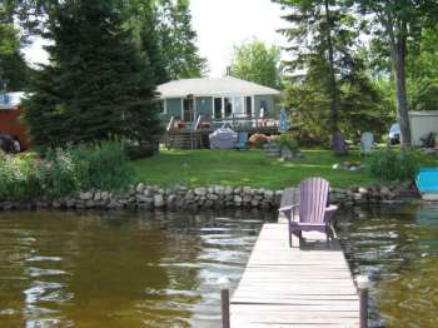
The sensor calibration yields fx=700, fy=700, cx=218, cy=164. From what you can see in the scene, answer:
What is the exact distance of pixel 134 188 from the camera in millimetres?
20766

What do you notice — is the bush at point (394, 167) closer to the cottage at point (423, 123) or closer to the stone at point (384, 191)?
the stone at point (384, 191)

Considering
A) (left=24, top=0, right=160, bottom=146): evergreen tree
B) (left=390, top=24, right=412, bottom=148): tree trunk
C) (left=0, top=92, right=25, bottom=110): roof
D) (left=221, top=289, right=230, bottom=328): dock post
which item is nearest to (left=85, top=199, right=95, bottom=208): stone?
(left=24, top=0, right=160, bottom=146): evergreen tree

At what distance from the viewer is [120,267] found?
1199 centimetres

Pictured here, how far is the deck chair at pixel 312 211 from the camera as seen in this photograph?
36.5ft

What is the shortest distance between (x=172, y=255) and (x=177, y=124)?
73.0ft

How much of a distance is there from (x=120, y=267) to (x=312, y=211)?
3.41 m

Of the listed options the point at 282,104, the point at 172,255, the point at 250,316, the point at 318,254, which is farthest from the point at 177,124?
the point at 250,316

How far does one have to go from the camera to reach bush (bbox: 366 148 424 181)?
20797 mm

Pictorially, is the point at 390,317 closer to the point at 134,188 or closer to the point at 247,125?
the point at 134,188

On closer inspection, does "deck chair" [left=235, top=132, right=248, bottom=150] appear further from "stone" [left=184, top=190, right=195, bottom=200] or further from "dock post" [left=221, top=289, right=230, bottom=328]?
"dock post" [left=221, top=289, right=230, bottom=328]

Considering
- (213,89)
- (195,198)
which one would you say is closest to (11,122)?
(213,89)

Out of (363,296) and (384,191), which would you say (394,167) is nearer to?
(384,191)

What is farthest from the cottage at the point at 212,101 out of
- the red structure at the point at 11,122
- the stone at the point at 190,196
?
the stone at the point at 190,196

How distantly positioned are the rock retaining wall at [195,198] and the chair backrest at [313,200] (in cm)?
724
